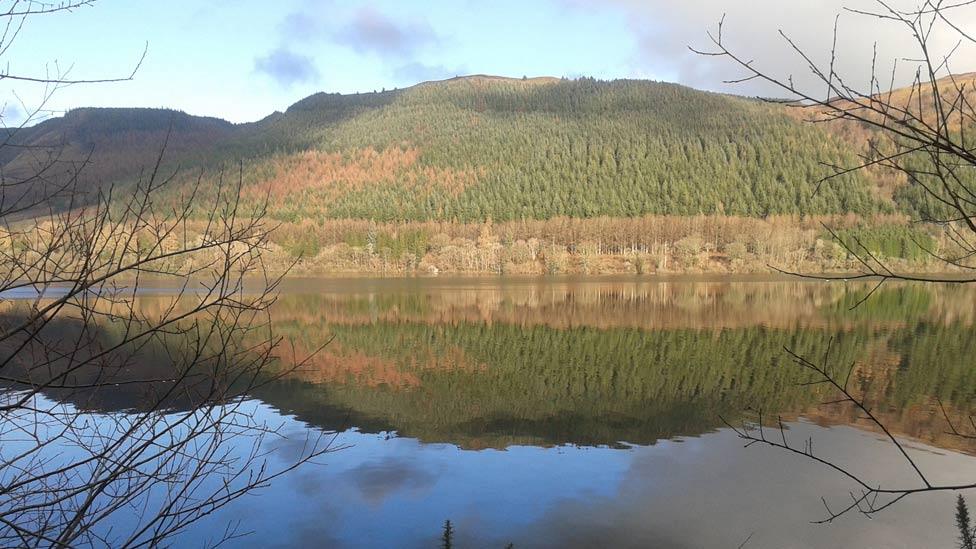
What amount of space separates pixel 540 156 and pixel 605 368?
118 metres

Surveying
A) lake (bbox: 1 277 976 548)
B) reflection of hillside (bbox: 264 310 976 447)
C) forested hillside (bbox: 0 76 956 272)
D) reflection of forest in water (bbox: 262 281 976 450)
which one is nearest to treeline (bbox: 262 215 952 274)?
forested hillside (bbox: 0 76 956 272)

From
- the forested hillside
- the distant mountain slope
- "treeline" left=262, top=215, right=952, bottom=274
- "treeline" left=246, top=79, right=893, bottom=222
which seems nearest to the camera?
"treeline" left=262, top=215, right=952, bottom=274

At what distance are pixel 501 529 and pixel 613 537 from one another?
1.48 meters

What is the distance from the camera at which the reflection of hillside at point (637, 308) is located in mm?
30375

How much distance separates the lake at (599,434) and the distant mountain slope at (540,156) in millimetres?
74786

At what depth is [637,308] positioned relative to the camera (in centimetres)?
3694

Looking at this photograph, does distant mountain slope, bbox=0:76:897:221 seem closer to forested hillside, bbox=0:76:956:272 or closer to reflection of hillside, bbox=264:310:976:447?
forested hillside, bbox=0:76:956:272

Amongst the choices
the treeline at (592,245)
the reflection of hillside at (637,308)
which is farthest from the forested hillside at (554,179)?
the reflection of hillside at (637,308)

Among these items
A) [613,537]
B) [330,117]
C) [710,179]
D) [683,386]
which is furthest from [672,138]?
[613,537]

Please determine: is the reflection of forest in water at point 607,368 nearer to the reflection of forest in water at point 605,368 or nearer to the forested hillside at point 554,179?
the reflection of forest in water at point 605,368

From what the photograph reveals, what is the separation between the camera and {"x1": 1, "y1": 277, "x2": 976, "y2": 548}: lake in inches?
346

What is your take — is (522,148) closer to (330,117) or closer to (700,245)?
(700,245)

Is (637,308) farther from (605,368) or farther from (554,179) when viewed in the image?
(554,179)

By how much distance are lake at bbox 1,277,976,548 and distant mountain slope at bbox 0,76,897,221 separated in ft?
245
